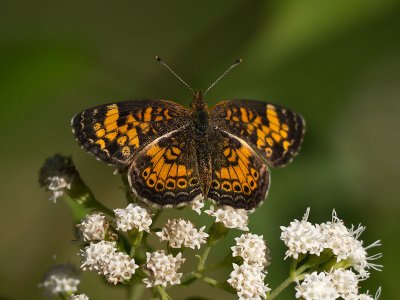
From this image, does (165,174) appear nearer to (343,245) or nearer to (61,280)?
(61,280)

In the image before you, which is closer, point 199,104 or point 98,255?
point 98,255

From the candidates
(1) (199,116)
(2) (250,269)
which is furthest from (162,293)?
(1) (199,116)

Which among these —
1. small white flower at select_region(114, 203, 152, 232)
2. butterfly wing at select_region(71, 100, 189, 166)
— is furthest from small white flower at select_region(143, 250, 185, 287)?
butterfly wing at select_region(71, 100, 189, 166)

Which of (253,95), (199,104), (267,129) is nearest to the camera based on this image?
(267,129)

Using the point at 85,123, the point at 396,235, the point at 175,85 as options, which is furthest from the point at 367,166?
the point at 85,123

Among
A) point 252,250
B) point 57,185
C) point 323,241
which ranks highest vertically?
point 57,185

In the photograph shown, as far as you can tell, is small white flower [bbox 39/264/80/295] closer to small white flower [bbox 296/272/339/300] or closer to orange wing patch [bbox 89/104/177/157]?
orange wing patch [bbox 89/104/177/157]

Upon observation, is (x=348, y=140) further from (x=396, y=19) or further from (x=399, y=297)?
(x=399, y=297)

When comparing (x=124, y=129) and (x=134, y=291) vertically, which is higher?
(x=124, y=129)

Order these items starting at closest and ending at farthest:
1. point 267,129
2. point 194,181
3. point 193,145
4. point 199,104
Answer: point 194,181, point 193,145, point 267,129, point 199,104
